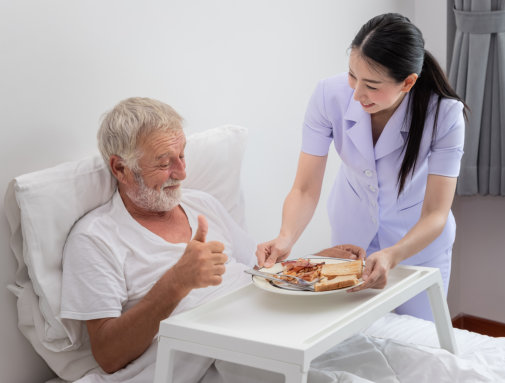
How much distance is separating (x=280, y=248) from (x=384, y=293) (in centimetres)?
37

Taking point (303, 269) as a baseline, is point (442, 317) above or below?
below

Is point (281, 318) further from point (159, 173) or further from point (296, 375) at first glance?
point (159, 173)

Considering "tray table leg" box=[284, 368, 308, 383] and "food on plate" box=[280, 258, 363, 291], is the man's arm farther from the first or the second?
"tray table leg" box=[284, 368, 308, 383]

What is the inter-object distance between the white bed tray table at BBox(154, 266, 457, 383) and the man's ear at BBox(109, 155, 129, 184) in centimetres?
43

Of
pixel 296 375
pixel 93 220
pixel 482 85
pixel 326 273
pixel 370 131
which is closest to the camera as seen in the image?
pixel 296 375

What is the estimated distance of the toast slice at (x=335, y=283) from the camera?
1434 millimetres

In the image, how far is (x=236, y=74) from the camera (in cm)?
227

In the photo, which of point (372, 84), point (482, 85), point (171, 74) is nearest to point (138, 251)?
point (171, 74)

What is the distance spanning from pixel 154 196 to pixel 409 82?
724mm

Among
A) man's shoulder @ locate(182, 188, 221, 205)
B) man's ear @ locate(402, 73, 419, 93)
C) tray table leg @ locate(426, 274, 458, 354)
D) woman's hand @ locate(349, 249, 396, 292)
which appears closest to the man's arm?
woman's hand @ locate(349, 249, 396, 292)

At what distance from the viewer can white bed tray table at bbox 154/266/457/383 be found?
119cm

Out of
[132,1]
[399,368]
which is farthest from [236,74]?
[399,368]

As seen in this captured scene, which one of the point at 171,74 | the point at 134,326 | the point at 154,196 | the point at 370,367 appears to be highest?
the point at 171,74

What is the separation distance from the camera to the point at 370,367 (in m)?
1.60
